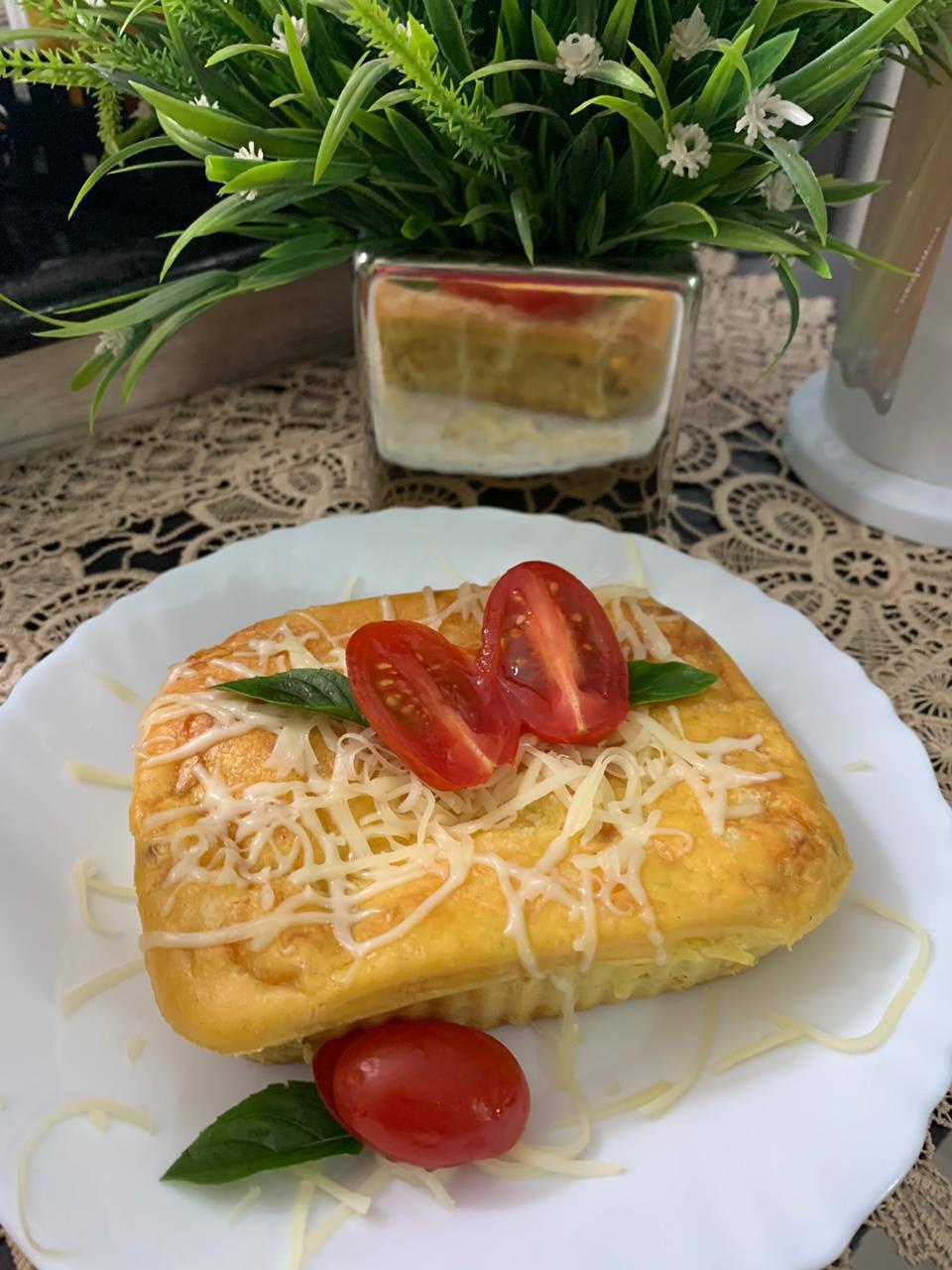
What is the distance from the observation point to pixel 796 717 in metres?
1.64

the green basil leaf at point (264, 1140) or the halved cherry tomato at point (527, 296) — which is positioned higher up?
the halved cherry tomato at point (527, 296)

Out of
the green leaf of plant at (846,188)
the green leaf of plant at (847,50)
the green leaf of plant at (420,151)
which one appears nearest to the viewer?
the green leaf of plant at (847,50)

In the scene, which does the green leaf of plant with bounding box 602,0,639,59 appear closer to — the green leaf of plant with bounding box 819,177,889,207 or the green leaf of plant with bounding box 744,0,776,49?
the green leaf of plant with bounding box 744,0,776,49

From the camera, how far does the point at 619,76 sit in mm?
1384

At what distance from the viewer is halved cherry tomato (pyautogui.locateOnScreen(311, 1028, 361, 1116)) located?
120cm

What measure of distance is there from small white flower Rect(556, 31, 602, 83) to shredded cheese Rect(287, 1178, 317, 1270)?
1.40m

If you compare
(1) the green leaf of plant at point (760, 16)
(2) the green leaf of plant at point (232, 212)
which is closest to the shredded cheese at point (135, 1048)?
(2) the green leaf of plant at point (232, 212)

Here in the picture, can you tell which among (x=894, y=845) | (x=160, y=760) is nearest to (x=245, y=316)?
(x=160, y=760)

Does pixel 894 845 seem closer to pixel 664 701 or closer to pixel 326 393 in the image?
pixel 664 701

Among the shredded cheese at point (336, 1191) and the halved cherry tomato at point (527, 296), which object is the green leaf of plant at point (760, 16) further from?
the shredded cheese at point (336, 1191)

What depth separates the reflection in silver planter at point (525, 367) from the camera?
1723mm

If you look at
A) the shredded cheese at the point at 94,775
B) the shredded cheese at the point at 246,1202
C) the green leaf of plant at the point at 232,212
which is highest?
the green leaf of plant at the point at 232,212

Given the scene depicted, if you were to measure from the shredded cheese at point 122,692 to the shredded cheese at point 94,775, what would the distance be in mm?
122

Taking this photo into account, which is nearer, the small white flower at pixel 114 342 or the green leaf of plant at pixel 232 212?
the green leaf of plant at pixel 232 212
